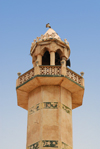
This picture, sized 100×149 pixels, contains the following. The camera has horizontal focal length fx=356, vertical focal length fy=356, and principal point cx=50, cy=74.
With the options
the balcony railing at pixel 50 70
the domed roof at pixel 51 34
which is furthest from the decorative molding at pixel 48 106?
the domed roof at pixel 51 34

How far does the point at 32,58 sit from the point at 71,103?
4359 mm

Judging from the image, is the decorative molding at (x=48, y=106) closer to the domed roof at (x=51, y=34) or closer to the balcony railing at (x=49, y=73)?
the balcony railing at (x=49, y=73)

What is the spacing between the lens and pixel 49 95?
71.1 ft

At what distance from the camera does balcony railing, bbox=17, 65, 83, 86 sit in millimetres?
21766

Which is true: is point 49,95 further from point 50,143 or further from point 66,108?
point 50,143

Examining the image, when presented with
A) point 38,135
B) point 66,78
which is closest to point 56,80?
point 66,78

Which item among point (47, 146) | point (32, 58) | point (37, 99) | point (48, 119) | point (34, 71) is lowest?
point (47, 146)

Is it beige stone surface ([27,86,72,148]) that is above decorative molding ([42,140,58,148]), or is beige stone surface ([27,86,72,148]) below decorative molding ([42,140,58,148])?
above

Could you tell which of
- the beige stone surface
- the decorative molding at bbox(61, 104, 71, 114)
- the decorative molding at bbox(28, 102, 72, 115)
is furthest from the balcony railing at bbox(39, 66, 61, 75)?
the decorative molding at bbox(61, 104, 71, 114)

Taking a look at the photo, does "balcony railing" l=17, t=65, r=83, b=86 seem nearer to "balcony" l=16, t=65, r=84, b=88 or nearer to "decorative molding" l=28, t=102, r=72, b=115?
"balcony" l=16, t=65, r=84, b=88

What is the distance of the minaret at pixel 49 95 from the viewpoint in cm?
2044

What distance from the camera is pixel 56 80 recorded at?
71.1 feet

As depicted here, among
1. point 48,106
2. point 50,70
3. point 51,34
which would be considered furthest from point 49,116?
point 51,34

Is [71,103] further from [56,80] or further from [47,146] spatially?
[47,146]
